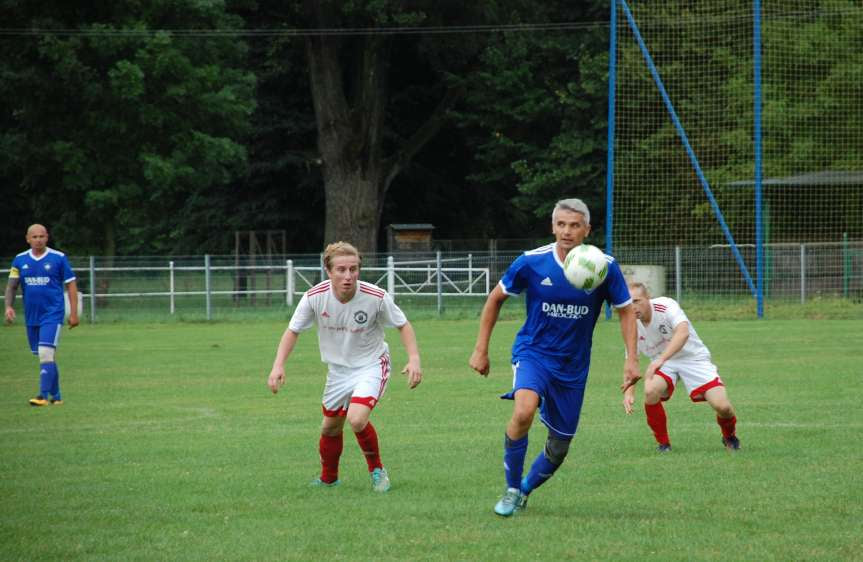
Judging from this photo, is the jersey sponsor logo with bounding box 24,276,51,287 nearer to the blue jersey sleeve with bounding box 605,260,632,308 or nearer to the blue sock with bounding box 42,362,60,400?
the blue sock with bounding box 42,362,60,400

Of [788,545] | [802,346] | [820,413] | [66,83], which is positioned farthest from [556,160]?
[788,545]

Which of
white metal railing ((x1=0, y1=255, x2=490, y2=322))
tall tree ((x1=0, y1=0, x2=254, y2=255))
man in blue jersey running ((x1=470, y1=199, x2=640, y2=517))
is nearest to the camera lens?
man in blue jersey running ((x1=470, y1=199, x2=640, y2=517))

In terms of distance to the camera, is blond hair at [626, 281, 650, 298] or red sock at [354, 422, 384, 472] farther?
blond hair at [626, 281, 650, 298]

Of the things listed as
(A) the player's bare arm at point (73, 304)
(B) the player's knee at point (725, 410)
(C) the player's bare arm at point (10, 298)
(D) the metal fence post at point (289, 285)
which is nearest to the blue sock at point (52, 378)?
(A) the player's bare arm at point (73, 304)

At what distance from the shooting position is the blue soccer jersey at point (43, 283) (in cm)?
1483

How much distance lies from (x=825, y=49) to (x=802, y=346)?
16.6m

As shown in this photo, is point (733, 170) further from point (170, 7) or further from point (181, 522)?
point (181, 522)

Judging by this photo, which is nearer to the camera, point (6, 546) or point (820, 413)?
point (6, 546)

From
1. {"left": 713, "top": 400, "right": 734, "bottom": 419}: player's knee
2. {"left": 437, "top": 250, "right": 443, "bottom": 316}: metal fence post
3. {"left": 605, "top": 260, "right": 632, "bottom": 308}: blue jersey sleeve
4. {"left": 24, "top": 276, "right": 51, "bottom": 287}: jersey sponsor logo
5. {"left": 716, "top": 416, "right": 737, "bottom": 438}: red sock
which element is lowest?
{"left": 437, "top": 250, "right": 443, "bottom": 316}: metal fence post

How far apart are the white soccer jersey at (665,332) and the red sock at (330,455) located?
10.00ft

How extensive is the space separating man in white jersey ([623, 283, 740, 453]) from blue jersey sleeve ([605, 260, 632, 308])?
2704 mm

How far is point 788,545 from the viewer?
651 centimetres

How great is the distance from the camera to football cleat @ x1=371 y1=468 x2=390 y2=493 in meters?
8.48

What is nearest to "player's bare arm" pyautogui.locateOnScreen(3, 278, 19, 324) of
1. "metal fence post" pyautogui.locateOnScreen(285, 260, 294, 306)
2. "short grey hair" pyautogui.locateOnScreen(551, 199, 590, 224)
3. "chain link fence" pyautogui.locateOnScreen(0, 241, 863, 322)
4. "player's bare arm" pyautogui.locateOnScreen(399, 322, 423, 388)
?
"player's bare arm" pyautogui.locateOnScreen(399, 322, 423, 388)
